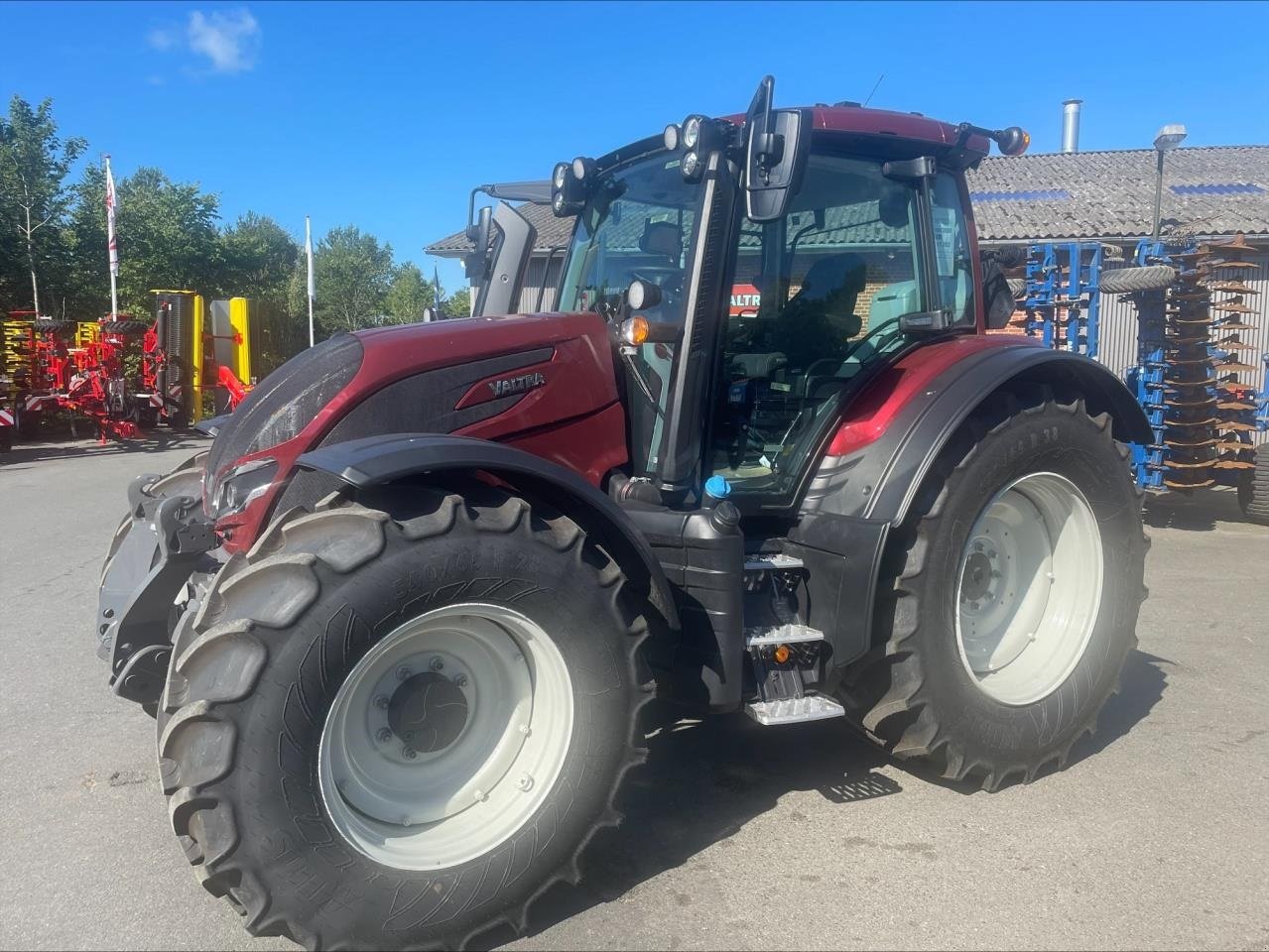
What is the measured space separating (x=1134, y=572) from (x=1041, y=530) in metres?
0.38

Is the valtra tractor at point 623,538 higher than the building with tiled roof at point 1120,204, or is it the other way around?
the building with tiled roof at point 1120,204

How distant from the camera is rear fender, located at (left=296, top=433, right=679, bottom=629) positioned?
95.8 inches

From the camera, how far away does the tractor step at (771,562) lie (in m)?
3.19

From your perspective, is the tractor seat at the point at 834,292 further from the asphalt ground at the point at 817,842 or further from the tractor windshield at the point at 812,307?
the asphalt ground at the point at 817,842

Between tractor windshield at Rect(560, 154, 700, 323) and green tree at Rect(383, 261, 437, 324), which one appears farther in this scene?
green tree at Rect(383, 261, 437, 324)

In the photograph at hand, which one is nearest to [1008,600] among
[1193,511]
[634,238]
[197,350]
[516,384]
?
[634,238]

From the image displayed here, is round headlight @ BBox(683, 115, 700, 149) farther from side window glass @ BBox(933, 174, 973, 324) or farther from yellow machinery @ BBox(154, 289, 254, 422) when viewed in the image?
yellow machinery @ BBox(154, 289, 254, 422)

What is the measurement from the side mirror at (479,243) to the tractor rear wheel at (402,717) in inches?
79.0

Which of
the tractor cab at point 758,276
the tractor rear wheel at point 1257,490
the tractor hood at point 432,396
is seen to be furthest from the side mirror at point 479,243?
the tractor rear wheel at point 1257,490

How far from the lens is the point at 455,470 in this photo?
8.63 ft

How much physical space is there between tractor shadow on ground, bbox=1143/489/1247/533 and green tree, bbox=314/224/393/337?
→ 1074 inches

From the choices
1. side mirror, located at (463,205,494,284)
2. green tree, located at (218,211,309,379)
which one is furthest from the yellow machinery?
side mirror, located at (463,205,494,284)

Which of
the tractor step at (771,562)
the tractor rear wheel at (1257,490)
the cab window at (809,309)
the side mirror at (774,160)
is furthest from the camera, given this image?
the tractor rear wheel at (1257,490)

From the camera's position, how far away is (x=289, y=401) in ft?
10.0
